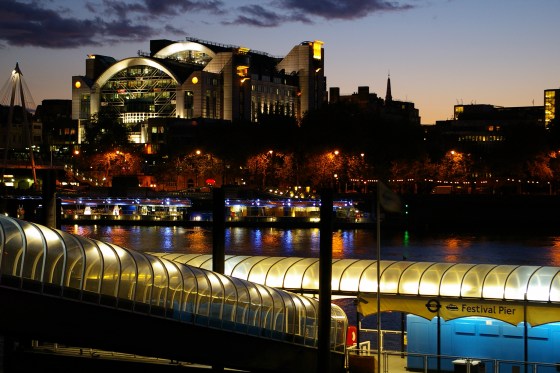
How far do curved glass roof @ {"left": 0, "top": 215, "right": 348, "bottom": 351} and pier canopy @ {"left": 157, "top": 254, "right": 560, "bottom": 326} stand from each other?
1410 mm

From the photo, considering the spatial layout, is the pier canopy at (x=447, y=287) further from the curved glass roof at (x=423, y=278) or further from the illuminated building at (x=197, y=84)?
the illuminated building at (x=197, y=84)

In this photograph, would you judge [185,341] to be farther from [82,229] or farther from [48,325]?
[82,229]

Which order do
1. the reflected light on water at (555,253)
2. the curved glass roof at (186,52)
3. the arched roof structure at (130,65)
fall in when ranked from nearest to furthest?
the reflected light on water at (555,253), the arched roof structure at (130,65), the curved glass roof at (186,52)

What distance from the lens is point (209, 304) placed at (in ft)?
56.2

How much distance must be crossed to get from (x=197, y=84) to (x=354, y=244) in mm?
76995

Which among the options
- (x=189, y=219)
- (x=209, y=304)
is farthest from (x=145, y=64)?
(x=209, y=304)

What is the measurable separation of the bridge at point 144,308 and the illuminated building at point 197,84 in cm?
11178

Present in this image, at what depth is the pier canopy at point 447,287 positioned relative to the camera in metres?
19.9

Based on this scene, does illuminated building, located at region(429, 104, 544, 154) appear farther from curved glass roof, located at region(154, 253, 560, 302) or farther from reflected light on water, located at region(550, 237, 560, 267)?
curved glass roof, located at region(154, 253, 560, 302)

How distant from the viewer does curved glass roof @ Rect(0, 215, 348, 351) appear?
46.0 ft

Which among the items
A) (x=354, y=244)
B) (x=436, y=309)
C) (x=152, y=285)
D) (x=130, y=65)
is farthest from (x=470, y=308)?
(x=130, y=65)

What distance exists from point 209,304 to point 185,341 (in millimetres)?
795

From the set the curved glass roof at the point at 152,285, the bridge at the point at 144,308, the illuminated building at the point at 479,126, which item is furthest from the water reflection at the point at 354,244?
the illuminated building at the point at 479,126

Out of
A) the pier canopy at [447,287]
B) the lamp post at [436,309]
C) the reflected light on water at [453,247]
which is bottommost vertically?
the reflected light on water at [453,247]
